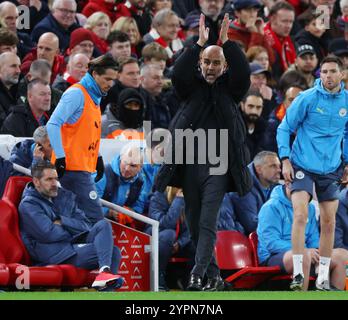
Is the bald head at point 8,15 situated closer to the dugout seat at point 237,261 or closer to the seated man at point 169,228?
the seated man at point 169,228

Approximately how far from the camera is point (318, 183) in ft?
36.0

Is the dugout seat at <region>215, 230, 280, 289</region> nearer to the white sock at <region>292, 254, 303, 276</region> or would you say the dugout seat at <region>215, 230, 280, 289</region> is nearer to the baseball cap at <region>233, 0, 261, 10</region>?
the white sock at <region>292, 254, 303, 276</region>

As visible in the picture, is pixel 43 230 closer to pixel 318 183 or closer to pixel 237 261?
pixel 237 261

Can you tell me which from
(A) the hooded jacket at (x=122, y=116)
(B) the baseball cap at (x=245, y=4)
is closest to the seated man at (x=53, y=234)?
(A) the hooded jacket at (x=122, y=116)

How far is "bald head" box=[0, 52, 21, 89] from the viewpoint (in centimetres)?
1288

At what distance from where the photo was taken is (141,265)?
38.3 ft

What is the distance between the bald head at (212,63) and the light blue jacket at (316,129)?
1175 mm

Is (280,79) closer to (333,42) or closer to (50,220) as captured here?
(333,42)

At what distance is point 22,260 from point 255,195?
303cm

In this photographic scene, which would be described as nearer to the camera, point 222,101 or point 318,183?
point 222,101

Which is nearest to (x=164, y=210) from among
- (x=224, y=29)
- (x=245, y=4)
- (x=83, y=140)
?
(x=83, y=140)

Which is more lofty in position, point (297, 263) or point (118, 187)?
point (118, 187)

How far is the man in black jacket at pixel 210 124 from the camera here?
394 inches
